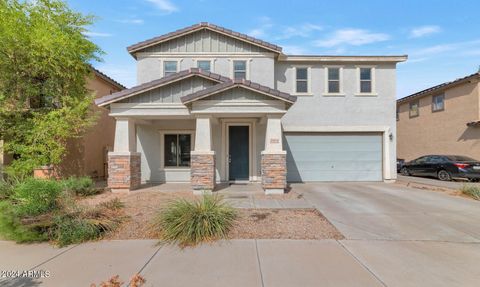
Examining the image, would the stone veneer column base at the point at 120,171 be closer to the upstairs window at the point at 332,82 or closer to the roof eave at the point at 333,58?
the roof eave at the point at 333,58

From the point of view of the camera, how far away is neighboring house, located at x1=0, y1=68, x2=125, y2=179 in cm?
1322

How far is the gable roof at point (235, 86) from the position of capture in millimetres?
9703

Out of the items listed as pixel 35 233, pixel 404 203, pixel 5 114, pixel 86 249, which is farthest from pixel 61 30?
pixel 404 203

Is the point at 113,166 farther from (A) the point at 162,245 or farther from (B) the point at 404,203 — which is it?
(B) the point at 404,203

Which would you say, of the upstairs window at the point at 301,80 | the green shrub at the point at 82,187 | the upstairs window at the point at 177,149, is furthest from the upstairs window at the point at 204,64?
the green shrub at the point at 82,187

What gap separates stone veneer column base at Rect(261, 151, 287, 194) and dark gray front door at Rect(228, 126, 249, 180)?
126 inches

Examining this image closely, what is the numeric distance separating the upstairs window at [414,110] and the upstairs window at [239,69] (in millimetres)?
15362

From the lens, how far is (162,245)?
17.0ft

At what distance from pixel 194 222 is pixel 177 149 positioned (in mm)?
7998

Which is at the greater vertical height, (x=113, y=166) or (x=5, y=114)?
(x=5, y=114)

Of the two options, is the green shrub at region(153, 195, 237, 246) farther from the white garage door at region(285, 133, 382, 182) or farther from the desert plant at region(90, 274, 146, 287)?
the white garage door at region(285, 133, 382, 182)

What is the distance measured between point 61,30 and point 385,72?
15.1 meters

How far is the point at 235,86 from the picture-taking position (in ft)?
32.2

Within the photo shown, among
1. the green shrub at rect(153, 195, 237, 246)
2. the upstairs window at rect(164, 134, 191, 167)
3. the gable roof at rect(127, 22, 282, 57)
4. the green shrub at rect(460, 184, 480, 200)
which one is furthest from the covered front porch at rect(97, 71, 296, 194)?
the green shrub at rect(460, 184, 480, 200)
